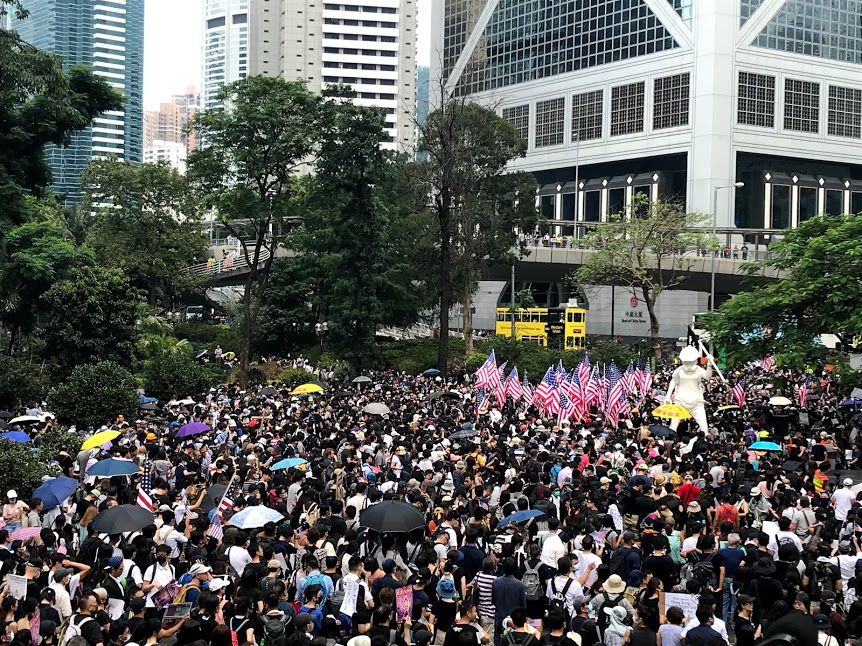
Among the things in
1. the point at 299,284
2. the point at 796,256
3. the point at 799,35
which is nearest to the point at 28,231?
the point at 299,284

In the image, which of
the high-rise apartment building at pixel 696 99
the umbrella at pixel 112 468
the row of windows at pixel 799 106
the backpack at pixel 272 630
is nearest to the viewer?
the backpack at pixel 272 630

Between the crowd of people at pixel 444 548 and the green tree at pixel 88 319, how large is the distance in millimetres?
12950

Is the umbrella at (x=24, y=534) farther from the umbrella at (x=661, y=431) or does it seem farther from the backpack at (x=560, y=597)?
the umbrella at (x=661, y=431)

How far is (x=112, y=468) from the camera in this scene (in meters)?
14.7

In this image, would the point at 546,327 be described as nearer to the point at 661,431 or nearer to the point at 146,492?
the point at 661,431

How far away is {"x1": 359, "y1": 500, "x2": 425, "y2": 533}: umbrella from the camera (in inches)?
434

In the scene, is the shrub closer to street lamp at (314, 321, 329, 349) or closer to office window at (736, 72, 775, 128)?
street lamp at (314, 321, 329, 349)

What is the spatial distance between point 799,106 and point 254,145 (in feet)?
168

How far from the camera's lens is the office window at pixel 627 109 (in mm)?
76125

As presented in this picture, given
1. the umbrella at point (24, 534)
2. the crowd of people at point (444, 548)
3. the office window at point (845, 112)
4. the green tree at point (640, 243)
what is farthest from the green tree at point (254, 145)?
the office window at point (845, 112)

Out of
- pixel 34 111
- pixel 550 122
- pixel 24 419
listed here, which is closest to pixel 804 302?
pixel 24 419

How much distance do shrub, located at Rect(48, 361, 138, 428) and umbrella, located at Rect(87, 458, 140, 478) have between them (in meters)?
11.0

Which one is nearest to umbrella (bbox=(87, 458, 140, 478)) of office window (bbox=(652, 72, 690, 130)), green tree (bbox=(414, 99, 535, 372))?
green tree (bbox=(414, 99, 535, 372))

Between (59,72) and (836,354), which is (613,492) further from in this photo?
(59,72)
